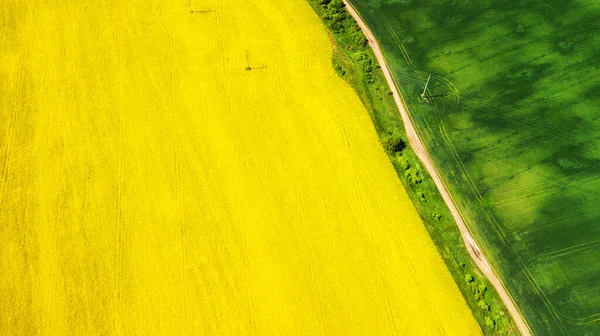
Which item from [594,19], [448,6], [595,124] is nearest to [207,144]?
[448,6]

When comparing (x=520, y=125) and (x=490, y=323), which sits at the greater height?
(x=520, y=125)

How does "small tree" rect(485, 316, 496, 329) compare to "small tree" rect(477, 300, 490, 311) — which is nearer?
"small tree" rect(485, 316, 496, 329)

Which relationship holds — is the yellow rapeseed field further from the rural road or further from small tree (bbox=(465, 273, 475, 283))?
the rural road

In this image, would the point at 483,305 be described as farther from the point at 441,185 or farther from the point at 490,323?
the point at 441,185

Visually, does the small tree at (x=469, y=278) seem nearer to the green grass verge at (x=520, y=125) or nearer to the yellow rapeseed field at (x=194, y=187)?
the yellow rapeseed field at (x=194, y=187)

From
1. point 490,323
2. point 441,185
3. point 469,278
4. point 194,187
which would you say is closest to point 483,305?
point 490,323

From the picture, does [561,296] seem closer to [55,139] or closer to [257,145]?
[257,145]

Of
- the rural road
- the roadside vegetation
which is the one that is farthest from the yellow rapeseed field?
the rural road
